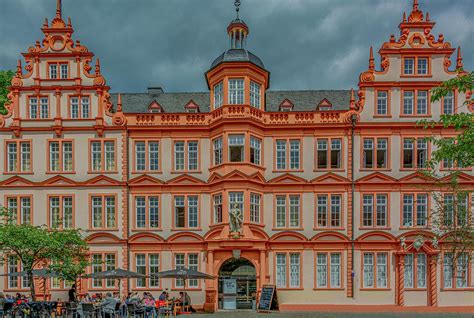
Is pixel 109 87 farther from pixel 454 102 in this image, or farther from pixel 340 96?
pixel 454 102

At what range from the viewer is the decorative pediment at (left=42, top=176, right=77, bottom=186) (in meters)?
36.6

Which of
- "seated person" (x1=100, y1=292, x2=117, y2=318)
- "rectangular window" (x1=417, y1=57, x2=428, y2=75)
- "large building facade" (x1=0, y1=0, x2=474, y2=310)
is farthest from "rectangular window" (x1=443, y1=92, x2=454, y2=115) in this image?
"seated person" (x1=100, y1=292, x2=117, y2=318)

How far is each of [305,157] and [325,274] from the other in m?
7.72

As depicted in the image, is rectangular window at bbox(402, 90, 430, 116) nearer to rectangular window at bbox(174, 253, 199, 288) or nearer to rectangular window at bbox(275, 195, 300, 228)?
rectangular window at bbox(275, 195, 300, 228)

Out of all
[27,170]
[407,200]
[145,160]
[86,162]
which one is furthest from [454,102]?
[27,170]

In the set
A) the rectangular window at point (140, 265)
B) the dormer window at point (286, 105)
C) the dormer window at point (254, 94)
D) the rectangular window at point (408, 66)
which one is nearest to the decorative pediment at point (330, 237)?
the dormer window at point (286, 105)

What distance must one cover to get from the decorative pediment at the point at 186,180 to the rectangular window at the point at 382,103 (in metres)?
12.7

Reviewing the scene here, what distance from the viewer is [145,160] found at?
37.0 m

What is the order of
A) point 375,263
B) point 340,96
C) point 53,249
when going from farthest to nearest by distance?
point 340,96 < point 375,263 < point 53,249

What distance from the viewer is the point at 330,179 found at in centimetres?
3631

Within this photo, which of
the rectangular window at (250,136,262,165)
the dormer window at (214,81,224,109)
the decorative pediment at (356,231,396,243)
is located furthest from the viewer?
the dormer window at (214,81,224,109)

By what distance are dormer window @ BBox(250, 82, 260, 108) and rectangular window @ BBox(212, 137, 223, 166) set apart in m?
3.31

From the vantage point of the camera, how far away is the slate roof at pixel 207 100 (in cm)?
3950

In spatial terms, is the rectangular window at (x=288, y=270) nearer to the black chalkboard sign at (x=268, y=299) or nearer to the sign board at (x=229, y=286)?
the black chalkboard sign at (x=268, y=299)
